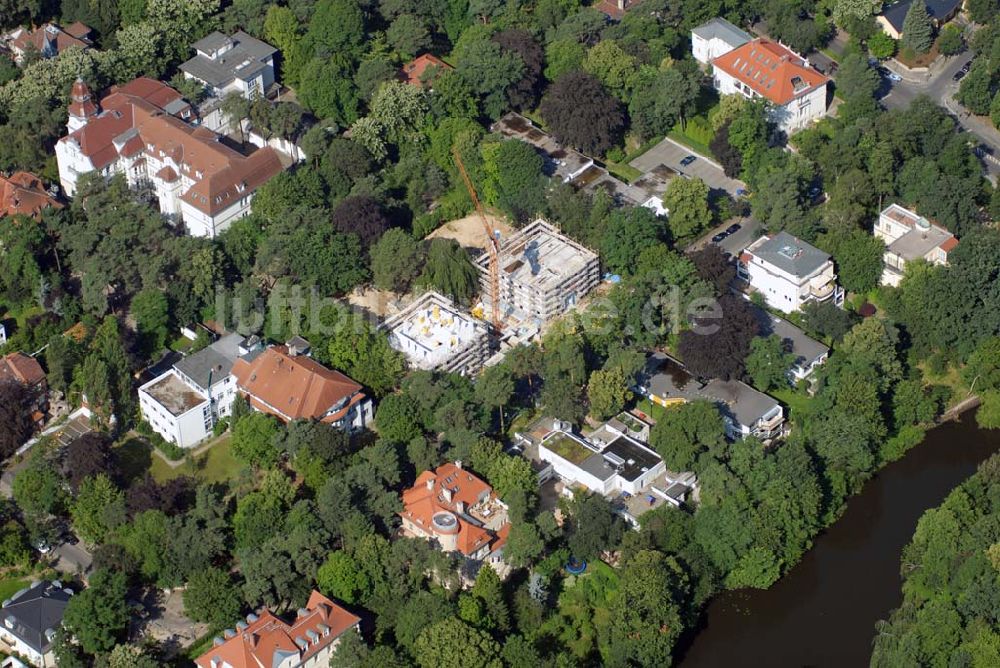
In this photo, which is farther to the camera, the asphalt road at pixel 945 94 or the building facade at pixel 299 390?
the asphalt road at pixel 945 94

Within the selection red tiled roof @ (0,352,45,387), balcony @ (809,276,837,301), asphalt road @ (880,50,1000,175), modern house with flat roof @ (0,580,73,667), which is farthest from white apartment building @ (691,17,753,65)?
modern house with flat roof @ (0,580,73,667)

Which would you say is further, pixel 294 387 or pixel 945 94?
pixel 945 94

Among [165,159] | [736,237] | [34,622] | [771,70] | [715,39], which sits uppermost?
[771,70]

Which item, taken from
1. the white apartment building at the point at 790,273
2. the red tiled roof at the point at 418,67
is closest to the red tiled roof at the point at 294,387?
the white apartment building at the point at 790,273

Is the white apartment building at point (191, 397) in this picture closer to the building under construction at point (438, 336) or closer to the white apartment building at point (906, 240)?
the building under construction at point (438, 336)

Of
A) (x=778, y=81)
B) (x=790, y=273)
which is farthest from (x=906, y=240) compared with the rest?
(x=778, y=81)

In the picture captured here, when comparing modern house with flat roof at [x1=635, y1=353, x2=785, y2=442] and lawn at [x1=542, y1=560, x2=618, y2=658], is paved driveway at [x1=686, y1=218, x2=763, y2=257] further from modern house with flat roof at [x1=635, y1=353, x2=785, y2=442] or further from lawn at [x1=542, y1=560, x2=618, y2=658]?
lawn at [x1=542, y1=560, x2=618, y2=658]

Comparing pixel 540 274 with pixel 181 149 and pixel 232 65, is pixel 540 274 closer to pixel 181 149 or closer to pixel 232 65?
pixel 181 149
